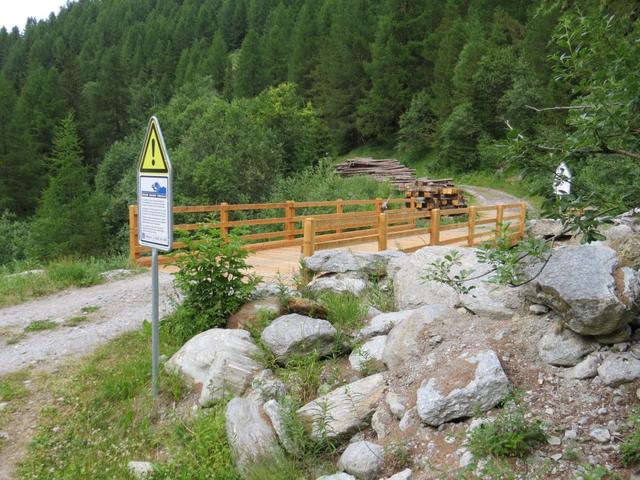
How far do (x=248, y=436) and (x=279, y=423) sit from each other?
0.82 ft

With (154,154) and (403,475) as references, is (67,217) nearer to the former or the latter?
(154,154)

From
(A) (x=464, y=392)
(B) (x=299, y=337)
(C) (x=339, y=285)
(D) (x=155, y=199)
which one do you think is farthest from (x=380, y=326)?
(D) (x=155, y=199)

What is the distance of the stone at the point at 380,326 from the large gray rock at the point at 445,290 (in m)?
0.46

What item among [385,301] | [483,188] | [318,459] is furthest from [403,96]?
[318,459]

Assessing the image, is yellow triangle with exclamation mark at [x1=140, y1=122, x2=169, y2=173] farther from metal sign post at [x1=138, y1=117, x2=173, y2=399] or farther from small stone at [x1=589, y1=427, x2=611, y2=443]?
small stone at [x1=589, y1=427, x2=611, y2=443]

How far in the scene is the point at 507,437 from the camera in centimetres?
304

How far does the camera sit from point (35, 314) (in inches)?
292

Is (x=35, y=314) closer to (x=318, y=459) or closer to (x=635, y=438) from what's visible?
(x=318, y=459)

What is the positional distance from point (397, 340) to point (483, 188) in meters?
29.4

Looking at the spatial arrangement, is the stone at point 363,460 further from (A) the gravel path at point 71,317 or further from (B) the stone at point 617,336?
(A) the gravel path at point 71,317

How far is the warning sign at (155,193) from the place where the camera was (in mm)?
4613

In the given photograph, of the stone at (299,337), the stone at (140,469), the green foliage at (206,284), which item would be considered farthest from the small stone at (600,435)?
the green foliage at (206,284)

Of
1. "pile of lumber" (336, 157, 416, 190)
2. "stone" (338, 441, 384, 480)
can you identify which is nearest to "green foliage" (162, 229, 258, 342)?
"stone" (338, 441, 384, 480)

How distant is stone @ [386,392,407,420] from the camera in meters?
3.75
